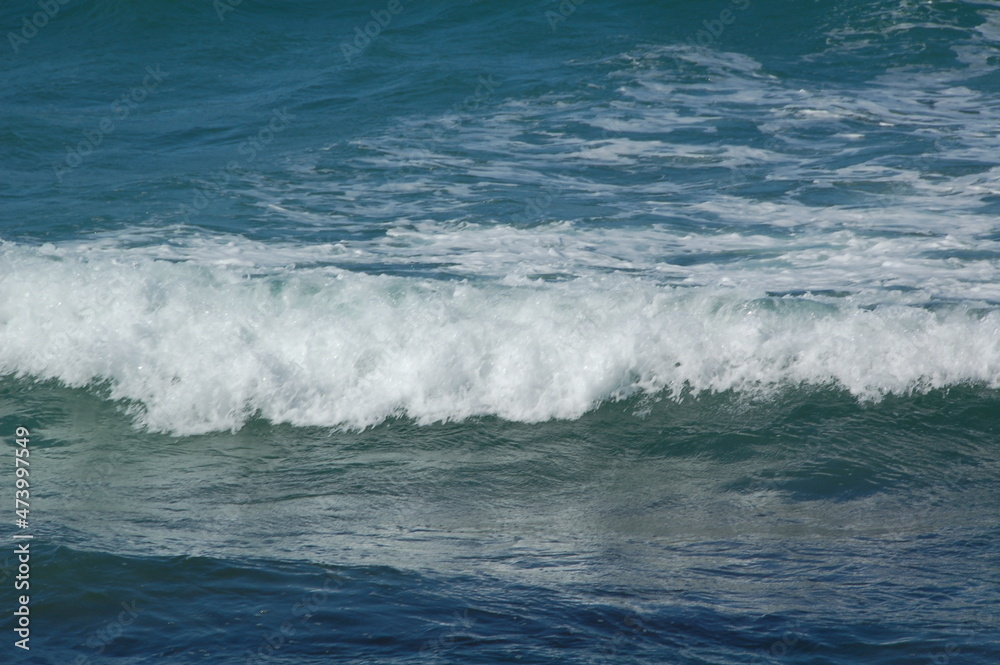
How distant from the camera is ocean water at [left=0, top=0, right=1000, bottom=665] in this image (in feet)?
13.1

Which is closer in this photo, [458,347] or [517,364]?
[517,364]

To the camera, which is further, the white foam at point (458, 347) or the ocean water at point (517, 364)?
the white foam at point (458, 347)

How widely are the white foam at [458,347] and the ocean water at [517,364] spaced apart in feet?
0.09

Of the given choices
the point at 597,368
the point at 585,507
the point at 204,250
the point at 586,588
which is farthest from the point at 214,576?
the point at 204,250

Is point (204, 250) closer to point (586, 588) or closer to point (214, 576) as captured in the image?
point (214, 576)

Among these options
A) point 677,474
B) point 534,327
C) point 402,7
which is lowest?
point 677,474

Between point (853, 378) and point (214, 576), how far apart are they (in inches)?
180

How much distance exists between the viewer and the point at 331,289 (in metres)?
8.17

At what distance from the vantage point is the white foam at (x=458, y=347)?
6.99 m

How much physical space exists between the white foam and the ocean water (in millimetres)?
27

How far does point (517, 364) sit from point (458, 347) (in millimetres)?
471

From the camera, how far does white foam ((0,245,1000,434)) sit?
699 centimetres

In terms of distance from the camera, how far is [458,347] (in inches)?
288

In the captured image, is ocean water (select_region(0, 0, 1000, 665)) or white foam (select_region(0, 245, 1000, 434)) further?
white foam (select_region(0, 245, 1000, 434))
